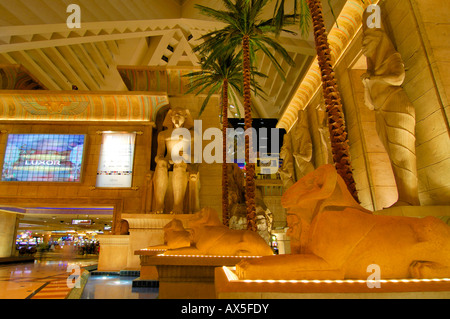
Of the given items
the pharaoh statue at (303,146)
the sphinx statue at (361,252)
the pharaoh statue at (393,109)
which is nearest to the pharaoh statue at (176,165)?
the pharaoh statue at (303,146)

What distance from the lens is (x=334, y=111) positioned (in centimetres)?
441

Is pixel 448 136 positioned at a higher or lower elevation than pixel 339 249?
higher

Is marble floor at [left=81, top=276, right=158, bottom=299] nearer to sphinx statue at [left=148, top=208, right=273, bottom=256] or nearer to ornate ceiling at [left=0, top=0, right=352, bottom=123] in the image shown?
sphinx statue at [left=148, top=208, right=273, bottom=256]

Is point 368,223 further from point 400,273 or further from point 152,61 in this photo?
point 152,61

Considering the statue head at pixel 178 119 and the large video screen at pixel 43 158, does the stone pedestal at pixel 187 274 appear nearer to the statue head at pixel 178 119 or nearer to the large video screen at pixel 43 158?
the statue head at pixel 178 119

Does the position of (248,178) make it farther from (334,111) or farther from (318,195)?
(318,195)

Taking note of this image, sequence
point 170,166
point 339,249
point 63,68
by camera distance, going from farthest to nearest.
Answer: point 63,68 → point 170,166 → point 339,249

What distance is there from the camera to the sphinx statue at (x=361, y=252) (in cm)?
188

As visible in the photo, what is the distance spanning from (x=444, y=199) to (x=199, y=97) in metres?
9.18

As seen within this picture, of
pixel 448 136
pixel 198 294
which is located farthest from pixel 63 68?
pixel 448 136

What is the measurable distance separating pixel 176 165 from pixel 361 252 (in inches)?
274

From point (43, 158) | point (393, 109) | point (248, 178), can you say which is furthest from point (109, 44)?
point (393, 109)

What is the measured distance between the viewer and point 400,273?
1.94 metres

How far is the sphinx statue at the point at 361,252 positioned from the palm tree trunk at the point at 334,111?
169cm
